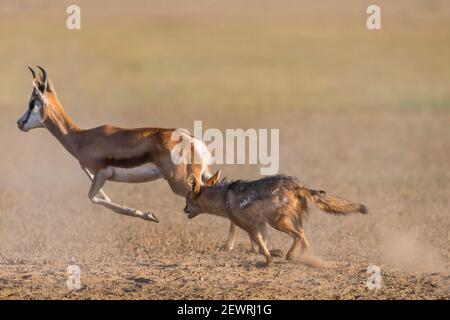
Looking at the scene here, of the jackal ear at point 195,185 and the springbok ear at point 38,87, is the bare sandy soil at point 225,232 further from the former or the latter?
the springbok ear at point 38,87

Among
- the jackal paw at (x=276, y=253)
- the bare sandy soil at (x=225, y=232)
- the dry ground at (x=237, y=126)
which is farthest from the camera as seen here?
the jackal paw at (x=276, y=253)

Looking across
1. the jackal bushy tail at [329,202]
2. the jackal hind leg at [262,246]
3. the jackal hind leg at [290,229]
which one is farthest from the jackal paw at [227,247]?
the jackal bushy tail at [329,202]

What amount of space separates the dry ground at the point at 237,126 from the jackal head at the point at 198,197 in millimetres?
667

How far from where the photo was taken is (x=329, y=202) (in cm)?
1341

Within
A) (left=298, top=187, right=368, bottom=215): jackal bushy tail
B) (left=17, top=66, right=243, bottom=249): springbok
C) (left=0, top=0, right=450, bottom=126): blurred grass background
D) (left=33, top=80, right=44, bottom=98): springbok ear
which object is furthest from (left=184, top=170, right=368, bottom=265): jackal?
(left=0, top=0, right=450, bottom=126): blurred grass background

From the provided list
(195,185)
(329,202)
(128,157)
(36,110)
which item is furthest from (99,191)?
(329,202)

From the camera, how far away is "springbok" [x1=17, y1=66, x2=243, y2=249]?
15.0 metres

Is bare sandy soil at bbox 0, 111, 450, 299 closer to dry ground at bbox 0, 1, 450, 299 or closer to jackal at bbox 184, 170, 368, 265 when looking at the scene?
dry ground at bbox 0, 1, 450, 299

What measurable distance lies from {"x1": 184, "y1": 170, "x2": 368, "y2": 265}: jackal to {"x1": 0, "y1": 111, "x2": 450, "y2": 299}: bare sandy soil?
391 millimetres

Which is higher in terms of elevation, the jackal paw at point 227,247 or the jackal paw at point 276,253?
the jackal paw at point 276,253

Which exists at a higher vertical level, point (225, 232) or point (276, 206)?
point (276, 206)

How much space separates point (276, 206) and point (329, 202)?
2.18 ft

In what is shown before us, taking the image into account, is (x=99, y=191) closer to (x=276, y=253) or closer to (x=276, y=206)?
(x=276, y=253)

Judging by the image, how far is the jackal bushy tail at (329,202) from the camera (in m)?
13.4
